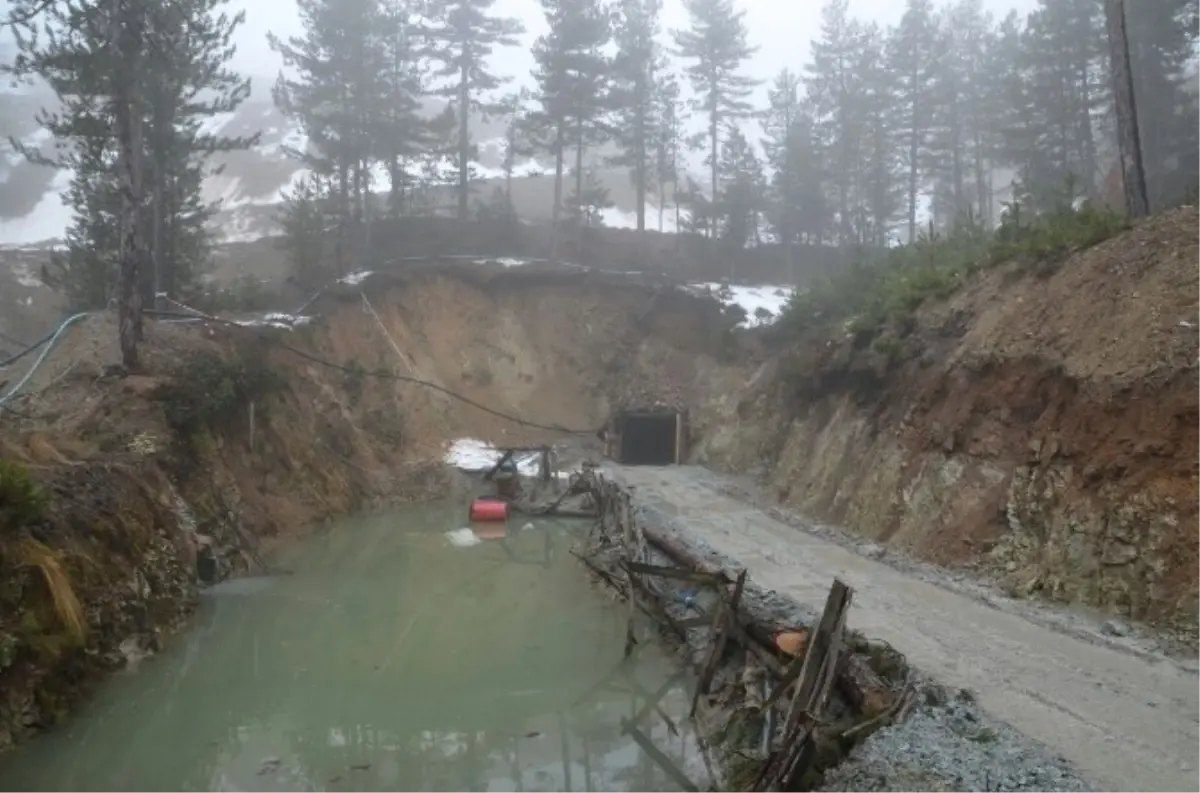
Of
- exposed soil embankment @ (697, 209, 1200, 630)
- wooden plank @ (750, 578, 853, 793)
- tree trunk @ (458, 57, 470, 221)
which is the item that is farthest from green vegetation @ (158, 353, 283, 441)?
tree trunk @ (458, 57, 470, 221)

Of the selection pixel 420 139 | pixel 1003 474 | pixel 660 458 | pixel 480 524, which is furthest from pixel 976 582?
pixel 420 139

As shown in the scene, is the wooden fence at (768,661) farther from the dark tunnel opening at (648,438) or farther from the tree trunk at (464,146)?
the tree trunk at (464,146)

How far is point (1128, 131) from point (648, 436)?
19707 millimetres

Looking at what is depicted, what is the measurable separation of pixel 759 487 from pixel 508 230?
22.0 m

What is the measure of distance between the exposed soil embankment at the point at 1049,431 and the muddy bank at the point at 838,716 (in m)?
3.23

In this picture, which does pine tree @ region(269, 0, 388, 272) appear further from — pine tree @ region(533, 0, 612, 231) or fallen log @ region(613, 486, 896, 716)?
fallen log @ region(613, 486, 896, 716)

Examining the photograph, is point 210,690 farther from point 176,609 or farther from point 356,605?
point 356,605

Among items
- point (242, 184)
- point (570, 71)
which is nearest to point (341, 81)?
point (570, 71)

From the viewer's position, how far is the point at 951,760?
6.48 meters

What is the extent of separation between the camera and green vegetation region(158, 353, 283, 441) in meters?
17.8

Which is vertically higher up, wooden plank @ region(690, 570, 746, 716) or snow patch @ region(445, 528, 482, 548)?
wooden plank @ region(690, 570, 746, 716)

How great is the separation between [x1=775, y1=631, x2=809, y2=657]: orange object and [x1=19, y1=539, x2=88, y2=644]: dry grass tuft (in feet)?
27.7

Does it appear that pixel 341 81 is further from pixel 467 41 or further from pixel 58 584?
pixel 58 584

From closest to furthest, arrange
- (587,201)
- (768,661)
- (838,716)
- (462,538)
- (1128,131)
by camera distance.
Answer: (838,716), (768,661), (1128,131), (462,538), (587,201)
